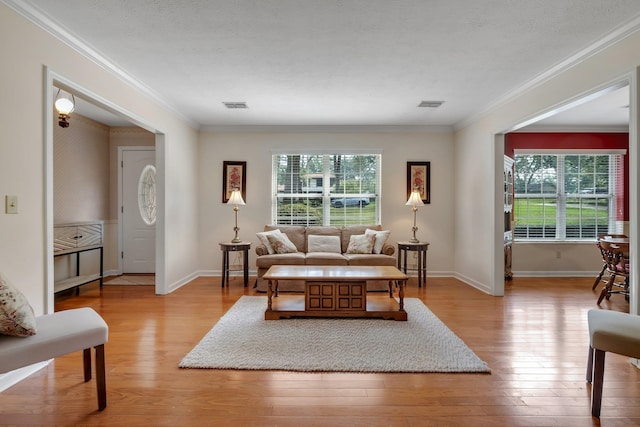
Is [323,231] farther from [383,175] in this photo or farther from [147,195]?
[147,195]

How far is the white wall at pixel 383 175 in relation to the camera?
20.5ft

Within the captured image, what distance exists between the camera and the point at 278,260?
5109 mm

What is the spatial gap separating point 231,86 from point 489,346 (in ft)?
12.4

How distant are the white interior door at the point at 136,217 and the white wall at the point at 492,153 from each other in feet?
17.4

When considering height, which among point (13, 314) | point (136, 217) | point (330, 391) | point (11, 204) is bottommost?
point (330, 391)

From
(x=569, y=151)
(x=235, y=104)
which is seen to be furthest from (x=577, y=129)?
(x=235, y=104)

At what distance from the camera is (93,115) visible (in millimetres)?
5578

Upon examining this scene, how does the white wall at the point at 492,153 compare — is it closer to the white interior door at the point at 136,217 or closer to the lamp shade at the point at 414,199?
the lamp shade at the point at 414,199

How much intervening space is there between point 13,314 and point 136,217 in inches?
188

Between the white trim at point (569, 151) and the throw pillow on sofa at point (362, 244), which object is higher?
the white trim at point (569, 151)

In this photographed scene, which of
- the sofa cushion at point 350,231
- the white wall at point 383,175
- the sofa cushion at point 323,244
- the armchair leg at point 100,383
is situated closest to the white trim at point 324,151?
the white wall at point 383,175

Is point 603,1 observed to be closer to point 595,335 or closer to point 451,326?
point 595,335

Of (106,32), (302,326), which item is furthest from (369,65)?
(302,326)

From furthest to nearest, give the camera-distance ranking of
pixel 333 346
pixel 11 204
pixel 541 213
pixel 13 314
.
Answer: pixel 541 213 < pixel 333 346 < pixel 11 204 < pixel 13 314
